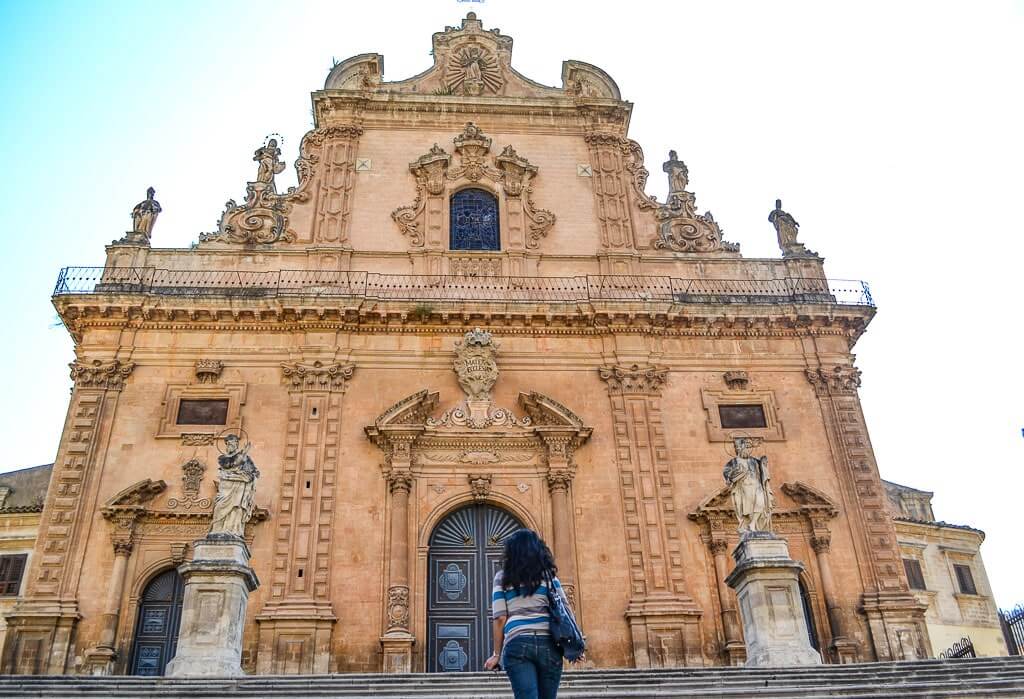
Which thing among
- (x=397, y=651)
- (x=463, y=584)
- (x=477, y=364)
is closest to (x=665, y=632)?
(x=463, y=584)

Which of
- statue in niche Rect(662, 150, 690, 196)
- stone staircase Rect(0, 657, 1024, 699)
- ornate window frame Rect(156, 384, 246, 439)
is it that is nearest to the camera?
stone staircase Rect(0, 657, 1024, 699)

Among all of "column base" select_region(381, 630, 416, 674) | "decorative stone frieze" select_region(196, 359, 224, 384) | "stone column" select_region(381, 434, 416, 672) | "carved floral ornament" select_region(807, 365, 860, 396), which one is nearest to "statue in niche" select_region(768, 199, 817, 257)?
"carved floral ornament" select_region(807, 365, 860, 396)

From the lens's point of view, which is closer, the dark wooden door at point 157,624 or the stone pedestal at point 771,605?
the stone pedestal at point 771,605

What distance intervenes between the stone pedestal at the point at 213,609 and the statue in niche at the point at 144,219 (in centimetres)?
874

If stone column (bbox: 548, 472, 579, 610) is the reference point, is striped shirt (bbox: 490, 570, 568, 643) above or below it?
below

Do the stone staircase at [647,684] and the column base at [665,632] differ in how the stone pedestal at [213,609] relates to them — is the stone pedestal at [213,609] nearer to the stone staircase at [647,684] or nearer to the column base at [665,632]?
the stone staircase at [647,684]

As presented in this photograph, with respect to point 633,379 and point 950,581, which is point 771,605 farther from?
point 950,581

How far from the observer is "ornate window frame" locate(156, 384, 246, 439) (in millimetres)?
16438

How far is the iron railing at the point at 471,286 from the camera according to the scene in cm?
1786

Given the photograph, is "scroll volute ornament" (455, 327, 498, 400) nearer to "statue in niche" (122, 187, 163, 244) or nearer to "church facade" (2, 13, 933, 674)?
"church facade" (2, 13, 933, 674)

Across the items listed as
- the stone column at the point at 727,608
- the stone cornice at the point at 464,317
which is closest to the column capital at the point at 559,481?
the stone column at the point at 727,608

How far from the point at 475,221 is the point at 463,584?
8005 mm

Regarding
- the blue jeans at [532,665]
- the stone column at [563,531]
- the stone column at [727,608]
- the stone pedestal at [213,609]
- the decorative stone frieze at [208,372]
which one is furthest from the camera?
the decorative stone frieze at [208,372]

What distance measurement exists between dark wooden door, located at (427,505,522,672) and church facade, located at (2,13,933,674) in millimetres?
51
